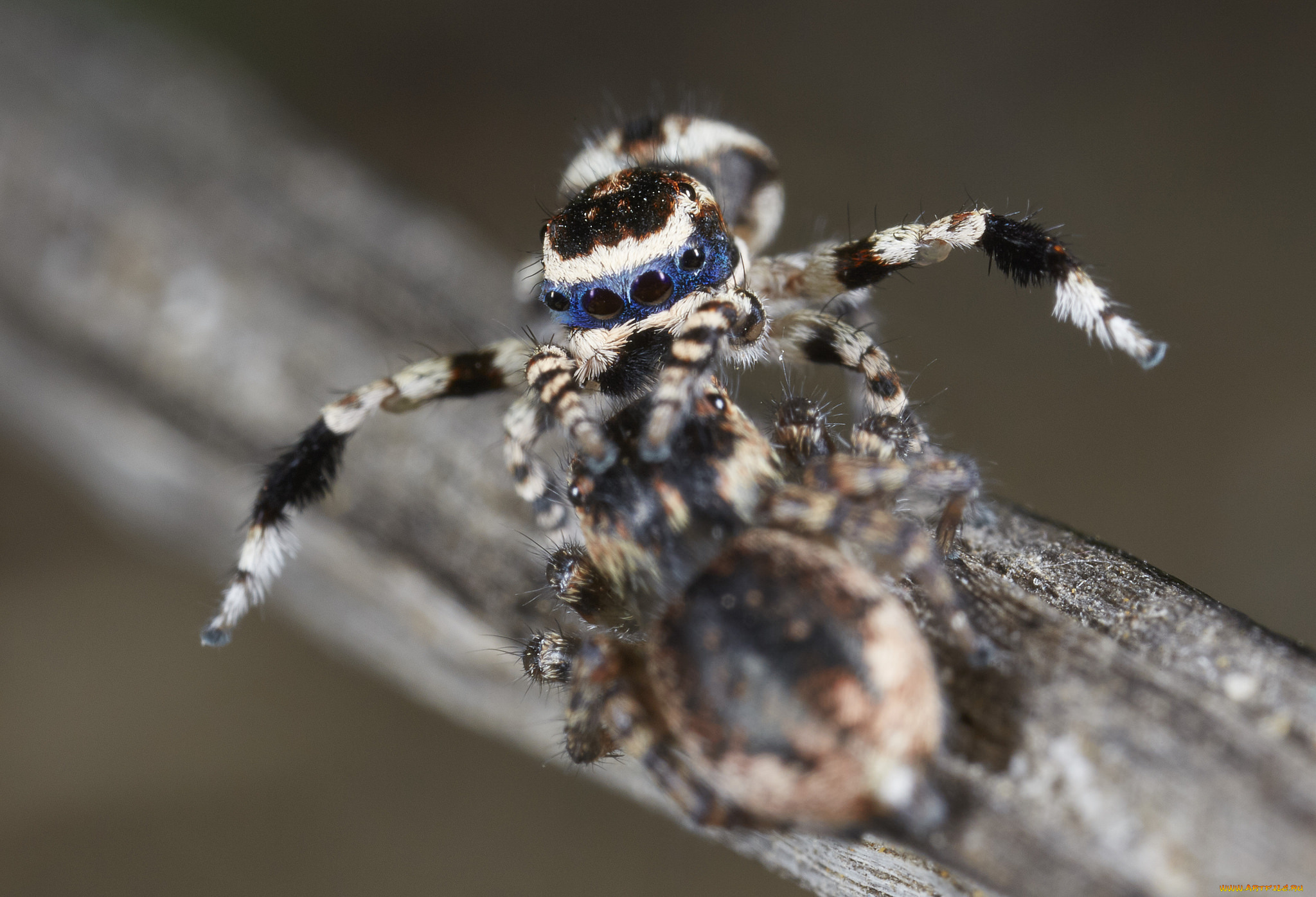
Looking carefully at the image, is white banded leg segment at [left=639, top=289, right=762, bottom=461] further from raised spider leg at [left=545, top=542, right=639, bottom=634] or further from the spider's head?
raised spider leg at [left=545, top=542, right=639, bottom=634]

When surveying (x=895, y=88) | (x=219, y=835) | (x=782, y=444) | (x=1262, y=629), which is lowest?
(x=219, y=835)

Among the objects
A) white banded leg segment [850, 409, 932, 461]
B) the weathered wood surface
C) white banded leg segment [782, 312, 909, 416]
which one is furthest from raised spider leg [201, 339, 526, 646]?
white banded leg segment [850, 409, 932, 461]

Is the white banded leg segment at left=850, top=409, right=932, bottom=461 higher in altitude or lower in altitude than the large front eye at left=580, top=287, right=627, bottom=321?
lower

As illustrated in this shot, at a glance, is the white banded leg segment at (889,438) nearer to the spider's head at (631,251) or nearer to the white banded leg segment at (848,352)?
the white banded leg segment at (848,352)

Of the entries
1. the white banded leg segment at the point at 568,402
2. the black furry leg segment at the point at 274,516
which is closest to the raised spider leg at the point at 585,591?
the white banded leg segment at the point at 568,402

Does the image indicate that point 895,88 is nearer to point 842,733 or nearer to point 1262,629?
point 1262,629

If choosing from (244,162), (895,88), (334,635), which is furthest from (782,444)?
(895,88)
